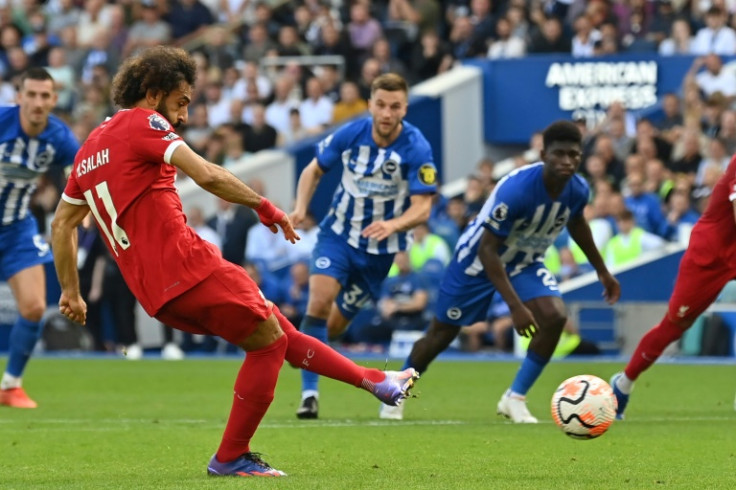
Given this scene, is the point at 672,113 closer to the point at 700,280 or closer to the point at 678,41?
the point at 678,41

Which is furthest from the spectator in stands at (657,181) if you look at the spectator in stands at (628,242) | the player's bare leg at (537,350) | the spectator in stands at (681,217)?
the player's bare leg at (537,350)

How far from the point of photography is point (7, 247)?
12.7m

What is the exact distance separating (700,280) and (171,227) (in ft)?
14.7

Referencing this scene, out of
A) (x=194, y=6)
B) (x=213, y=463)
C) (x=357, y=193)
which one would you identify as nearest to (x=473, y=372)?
(x=357, y=193)

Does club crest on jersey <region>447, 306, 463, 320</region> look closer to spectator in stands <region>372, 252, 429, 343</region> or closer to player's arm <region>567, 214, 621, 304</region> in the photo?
player's arm <region>567, 214, 621, 304</region>

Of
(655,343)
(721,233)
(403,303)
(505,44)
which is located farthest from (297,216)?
(505,44)

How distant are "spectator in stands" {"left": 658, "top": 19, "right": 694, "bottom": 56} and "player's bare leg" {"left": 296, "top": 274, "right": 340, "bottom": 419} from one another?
1241 centimetres

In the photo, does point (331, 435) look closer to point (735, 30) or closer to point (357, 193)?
point (357, 193)

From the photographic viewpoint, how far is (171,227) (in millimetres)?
7508

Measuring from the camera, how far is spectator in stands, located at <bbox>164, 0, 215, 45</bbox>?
91.7 ft

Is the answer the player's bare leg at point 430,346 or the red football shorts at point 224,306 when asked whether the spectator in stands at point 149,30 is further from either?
the red football shorts at point 224,306

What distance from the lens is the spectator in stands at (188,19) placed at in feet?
91.7

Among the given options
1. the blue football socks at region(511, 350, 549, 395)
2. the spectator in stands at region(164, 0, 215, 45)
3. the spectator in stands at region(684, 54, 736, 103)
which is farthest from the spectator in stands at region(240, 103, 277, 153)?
the blue football socks at region(511, 350, 549, 395)

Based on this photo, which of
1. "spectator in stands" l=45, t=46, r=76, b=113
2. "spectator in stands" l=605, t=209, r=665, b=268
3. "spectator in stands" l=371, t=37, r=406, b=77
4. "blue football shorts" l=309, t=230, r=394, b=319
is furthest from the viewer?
"spectator in stands" l=45, t=46, r=76, b=113
